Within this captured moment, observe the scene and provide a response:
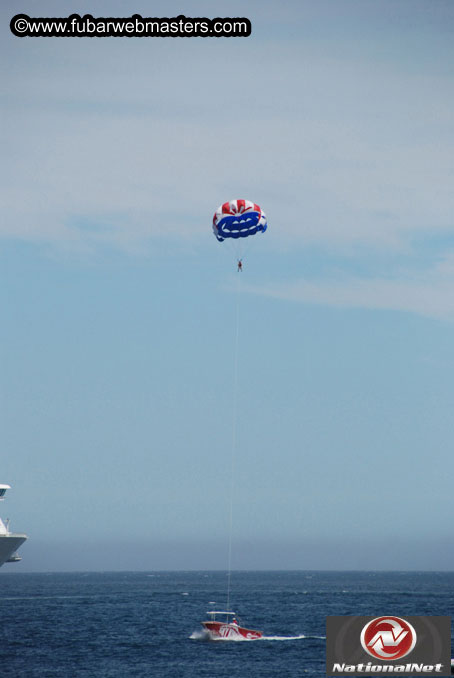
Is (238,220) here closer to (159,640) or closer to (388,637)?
(388,637)

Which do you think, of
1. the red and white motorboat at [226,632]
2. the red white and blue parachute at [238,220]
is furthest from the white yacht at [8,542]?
the red white and blue parachute at [238,220]

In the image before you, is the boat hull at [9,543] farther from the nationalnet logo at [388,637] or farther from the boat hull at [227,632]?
the nationalnet logo at [388,637]

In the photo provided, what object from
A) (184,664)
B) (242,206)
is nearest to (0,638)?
(184,664)

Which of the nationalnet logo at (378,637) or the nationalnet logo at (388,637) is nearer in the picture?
the nationalnet logo at (378,637)

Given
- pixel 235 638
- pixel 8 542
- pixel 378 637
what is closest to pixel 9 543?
pixel 8 542

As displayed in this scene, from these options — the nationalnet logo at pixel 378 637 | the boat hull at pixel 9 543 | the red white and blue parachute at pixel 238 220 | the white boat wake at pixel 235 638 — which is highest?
the red white and blue parachute at pixel 238 220

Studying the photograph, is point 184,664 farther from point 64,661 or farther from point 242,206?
point 242,206

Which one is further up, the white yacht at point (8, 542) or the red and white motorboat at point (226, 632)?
the white yacht at point (8, 542)
